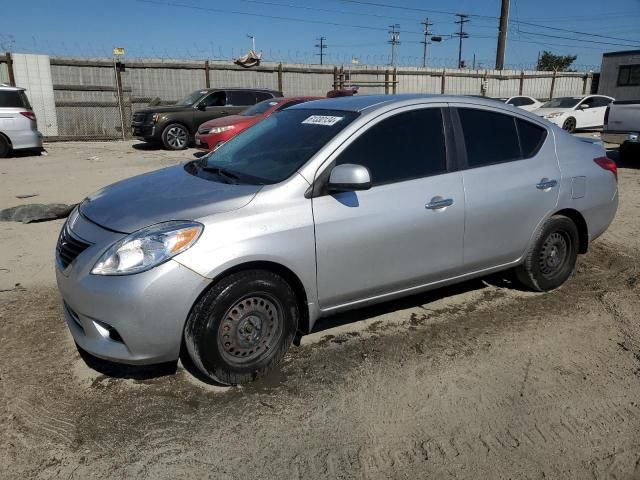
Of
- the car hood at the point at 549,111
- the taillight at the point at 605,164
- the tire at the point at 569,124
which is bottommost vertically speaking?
the tire at the point at 569,124

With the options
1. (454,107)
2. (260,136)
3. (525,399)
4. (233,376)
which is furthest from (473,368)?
(260,136)

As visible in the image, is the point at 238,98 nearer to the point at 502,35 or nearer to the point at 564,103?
the point at 564,103

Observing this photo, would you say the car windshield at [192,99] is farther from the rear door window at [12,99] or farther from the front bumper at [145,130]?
the rear door window at [12,99]

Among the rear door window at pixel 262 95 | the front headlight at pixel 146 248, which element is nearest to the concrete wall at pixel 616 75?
the rear door window at pixel 262 95

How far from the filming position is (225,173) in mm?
3805

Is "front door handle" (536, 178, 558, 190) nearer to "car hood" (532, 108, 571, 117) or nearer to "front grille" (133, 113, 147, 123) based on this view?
"front grille" (133, 113, 147, 123)

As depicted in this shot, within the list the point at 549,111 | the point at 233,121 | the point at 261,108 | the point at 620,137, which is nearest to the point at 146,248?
the point at 233,121

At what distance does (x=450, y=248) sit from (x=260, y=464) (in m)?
2.08

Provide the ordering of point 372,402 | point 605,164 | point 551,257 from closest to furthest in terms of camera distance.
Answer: point 372,402 < point 551,257 < point 605,164

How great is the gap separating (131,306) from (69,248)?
0.73m

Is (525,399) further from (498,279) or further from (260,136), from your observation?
(260,136)

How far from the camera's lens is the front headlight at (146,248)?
294 centimetres

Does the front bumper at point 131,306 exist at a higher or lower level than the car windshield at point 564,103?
lower

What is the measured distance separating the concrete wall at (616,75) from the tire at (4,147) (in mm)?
27496
